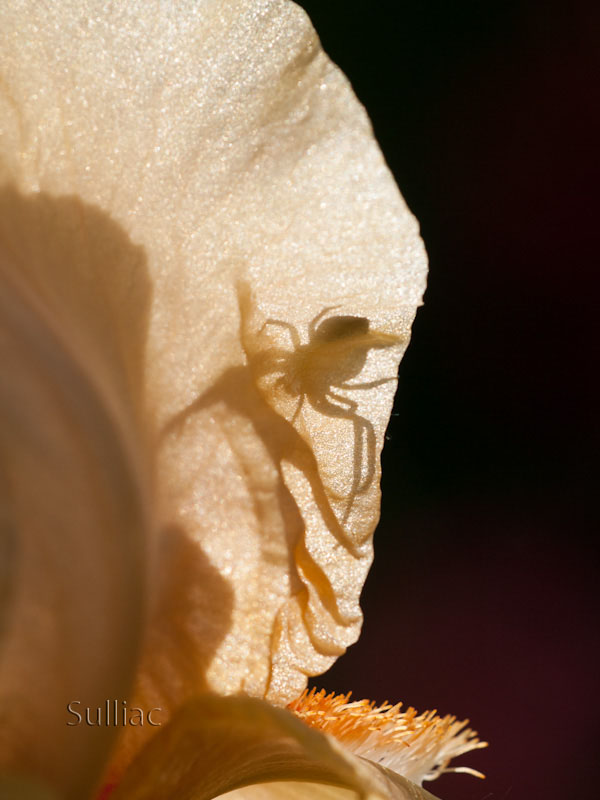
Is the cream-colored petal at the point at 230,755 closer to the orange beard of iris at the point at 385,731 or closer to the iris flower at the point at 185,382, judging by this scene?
the iris flower at the point at 185,382

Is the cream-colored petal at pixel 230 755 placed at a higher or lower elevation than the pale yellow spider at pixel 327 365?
lower

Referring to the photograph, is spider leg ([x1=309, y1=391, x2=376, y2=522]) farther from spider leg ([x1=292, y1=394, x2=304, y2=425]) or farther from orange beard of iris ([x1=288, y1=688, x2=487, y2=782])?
orange beard of iris ([x1=288, y1=688, x2=487, y2=782])

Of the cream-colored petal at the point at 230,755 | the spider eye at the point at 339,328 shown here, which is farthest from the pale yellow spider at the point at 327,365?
the cream-colored petal at the point at 230,755

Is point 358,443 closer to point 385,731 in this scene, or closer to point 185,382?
point 185,382

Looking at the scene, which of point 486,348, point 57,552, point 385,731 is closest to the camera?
point 57,552

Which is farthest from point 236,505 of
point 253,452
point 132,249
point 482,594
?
point 482,594

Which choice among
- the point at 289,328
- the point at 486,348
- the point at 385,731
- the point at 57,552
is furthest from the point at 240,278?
the point at 486,348
